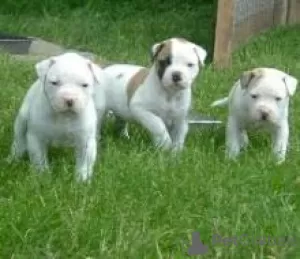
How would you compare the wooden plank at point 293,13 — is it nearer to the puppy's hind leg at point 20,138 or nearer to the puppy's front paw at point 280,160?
the puppy's front paw at point 280,160

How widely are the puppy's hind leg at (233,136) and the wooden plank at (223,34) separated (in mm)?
3770

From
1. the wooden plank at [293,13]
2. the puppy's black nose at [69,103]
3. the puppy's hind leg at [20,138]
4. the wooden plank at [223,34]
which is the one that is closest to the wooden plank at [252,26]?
the wooden plank at [293,13]

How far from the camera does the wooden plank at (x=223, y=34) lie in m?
10.6

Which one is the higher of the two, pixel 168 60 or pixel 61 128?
pixel 168 60

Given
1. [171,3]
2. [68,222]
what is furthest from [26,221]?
[171,3]

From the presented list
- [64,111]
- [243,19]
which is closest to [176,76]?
[64,111]

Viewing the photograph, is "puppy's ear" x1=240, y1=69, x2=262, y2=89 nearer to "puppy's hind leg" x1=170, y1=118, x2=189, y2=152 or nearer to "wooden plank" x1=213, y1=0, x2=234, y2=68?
"puppy's hind leg" x1=170, y1=118, x2=189, y2=152

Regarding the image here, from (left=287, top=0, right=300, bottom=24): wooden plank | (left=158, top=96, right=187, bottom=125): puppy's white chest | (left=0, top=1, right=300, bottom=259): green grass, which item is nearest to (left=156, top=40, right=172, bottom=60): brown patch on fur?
(left=158, top=96, right=187, bottom=125): puppy's white chest

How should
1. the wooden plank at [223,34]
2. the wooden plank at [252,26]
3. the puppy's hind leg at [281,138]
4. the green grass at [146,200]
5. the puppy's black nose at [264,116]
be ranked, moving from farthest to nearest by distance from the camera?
1. the wooden plank at [252,26]
2. the wooden plank at [223,34]
3. the puppy's hind leg at [281,138]
4. the puppy's black nose at [264,116]
5. the green grass at [146,200]

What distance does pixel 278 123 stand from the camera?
21.3 ft

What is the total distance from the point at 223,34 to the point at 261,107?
14.6 ft

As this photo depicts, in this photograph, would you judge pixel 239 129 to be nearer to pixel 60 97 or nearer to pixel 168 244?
pixel 60 97

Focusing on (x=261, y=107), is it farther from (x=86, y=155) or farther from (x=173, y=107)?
(x=86, y=155)

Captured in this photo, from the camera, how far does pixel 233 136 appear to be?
6676 millimetres
